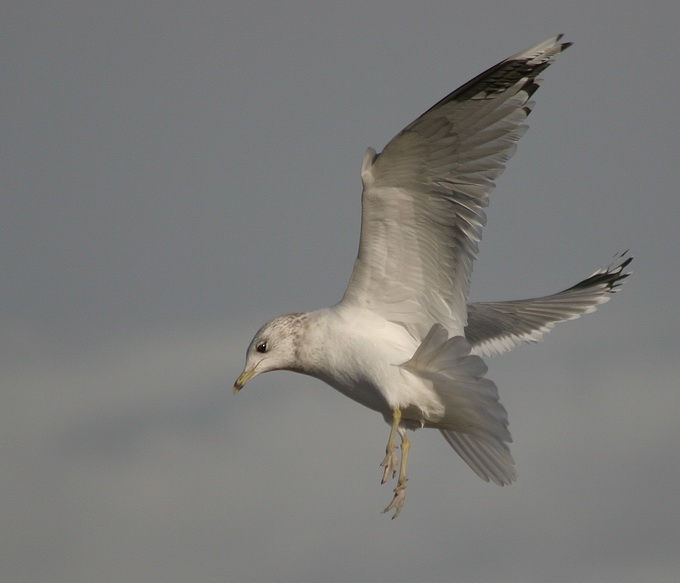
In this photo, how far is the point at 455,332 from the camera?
8016mm

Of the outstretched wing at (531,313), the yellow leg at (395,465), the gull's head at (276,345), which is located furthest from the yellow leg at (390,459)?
the outstretched wing at (531,313)

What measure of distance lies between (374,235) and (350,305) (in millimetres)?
486

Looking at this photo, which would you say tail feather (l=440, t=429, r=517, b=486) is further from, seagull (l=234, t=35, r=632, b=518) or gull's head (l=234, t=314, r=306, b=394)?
gull's head (l=234, t=314, r=306, b=394)

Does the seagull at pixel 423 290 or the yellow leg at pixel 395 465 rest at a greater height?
the seagull at pixel 423 290

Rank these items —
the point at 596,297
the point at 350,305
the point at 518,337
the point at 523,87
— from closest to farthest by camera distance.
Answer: the point at 523,87 < the point at 350,305 < the point at 518,337 < the point at 596,297

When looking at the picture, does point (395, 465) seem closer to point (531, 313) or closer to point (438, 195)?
point (438, 195)

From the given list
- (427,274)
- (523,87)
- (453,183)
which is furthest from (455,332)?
(523,87)

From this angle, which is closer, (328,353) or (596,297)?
(328,353)

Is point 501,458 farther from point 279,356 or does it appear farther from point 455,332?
point 279,356

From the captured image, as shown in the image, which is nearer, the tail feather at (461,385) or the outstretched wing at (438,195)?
the outstretched wing at (438,195)

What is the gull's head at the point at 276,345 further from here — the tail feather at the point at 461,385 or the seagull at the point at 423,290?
the tail feather at the point at 461,385

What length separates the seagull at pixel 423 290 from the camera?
24.0ft

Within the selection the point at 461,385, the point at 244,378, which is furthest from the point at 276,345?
the point at 461,385

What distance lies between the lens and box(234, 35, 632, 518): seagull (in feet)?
24.0
